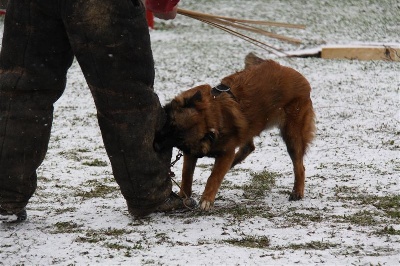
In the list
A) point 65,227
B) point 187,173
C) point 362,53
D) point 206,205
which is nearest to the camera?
point 65,227

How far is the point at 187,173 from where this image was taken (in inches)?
203

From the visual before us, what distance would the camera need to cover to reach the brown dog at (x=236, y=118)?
15.5ft

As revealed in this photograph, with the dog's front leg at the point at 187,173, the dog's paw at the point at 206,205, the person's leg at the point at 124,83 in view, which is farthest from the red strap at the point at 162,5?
the dog's paw at the point at 206,205

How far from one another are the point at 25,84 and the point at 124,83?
0.59 meters

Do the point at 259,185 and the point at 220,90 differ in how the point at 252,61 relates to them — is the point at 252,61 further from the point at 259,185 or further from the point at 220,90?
the point at 259,185

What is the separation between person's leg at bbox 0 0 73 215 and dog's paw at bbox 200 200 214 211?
1.24m

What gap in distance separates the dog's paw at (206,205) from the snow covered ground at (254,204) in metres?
0.06

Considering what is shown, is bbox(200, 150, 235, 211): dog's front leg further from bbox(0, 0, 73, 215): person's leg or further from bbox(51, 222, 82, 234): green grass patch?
bbox(0, 0, 73, 215): person's leg

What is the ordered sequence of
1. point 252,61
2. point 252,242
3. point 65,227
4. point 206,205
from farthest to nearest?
point 252,61
point 206,205
point 65,227
point 252,242

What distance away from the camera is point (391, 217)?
14.9 feet

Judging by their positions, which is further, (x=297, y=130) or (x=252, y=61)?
(x=252, y=61)

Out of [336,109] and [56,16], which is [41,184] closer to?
[56,16]

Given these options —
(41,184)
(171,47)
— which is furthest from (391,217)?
(171,47)

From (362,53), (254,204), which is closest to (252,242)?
(254,204)
